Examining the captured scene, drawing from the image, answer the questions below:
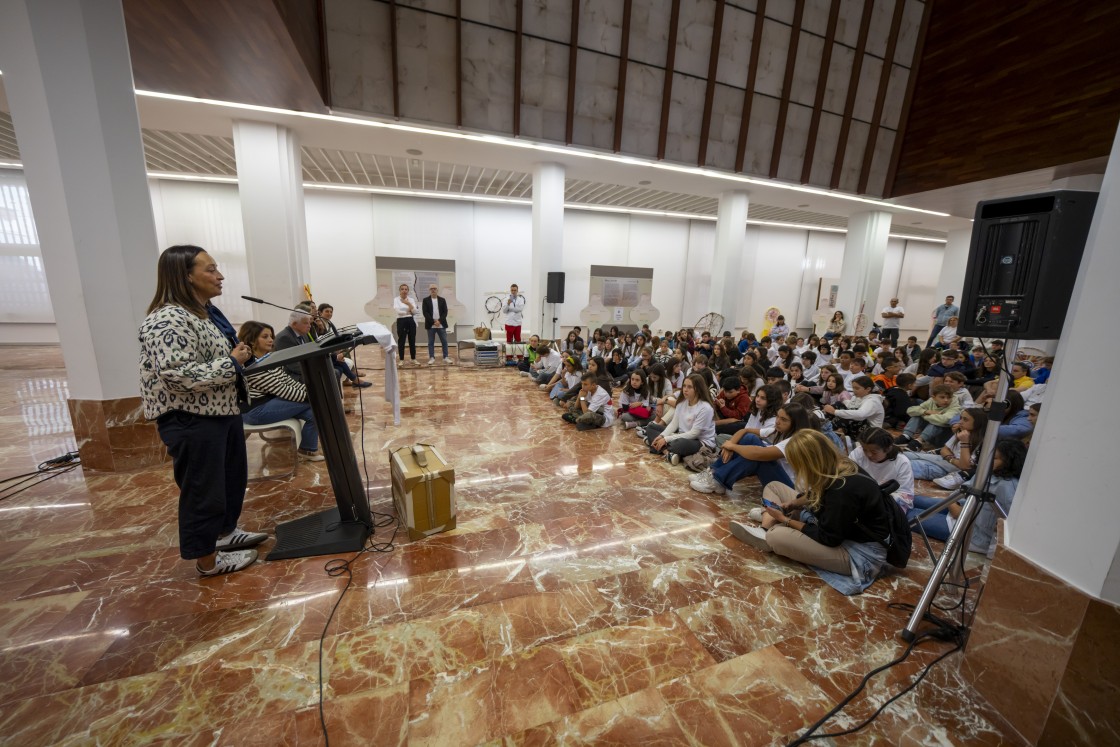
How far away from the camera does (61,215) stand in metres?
3.05

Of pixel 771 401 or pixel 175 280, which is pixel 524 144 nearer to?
pixel 771 401

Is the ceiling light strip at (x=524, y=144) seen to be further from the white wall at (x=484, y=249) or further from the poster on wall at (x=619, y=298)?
the poster on wall at (x=619, y=298)

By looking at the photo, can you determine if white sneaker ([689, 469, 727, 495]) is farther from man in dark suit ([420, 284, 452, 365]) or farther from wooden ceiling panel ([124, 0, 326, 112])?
man in dark suit ([420, 284, 452, 365])

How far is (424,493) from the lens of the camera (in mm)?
2639

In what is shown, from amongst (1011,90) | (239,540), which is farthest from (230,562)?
(1011,90)

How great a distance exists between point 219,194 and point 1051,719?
15340 mm

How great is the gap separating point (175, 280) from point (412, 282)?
29.8 ft

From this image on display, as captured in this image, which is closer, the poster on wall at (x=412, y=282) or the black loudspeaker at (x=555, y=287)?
the black loudspeaker at (x=555, y=287)

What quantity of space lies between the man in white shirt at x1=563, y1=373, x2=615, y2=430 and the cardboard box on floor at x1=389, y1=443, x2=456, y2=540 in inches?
96.7

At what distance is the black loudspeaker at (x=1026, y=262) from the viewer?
1614mm

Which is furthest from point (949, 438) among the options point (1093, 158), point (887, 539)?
point (1093, 158)

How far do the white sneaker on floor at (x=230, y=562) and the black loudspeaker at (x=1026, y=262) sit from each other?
371 centimetres

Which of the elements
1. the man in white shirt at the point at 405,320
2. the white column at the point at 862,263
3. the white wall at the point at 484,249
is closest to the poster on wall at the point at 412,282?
the man in white shirt at the point at 405,320

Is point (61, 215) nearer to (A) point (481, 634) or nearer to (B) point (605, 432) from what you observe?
(A) point (481, 634)
